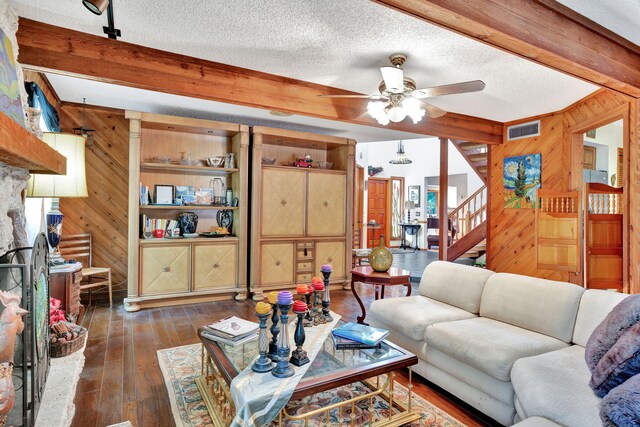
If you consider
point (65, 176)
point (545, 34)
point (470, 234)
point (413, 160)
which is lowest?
point (470, 234)

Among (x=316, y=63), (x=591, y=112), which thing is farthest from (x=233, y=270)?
(x=591, y=112)

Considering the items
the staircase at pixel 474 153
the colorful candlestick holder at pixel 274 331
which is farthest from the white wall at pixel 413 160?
the colorful candlestick holder at pixel 274 331

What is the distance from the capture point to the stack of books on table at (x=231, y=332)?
6.86 feet

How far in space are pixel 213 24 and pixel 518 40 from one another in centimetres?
195

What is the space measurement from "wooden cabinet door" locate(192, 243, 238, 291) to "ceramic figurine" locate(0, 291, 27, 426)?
A: 10.6ft

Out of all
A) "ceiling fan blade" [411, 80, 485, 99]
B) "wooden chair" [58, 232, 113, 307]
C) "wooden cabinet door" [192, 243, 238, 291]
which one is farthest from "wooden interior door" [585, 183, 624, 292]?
"wooden chair" [58, 232, 113, 307]

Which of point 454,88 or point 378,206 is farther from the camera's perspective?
point 378,206

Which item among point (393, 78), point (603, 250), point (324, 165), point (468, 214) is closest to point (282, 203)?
point (324, 165)

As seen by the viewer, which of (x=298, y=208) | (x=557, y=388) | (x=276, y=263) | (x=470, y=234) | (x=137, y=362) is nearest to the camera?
(x=557, y=388)

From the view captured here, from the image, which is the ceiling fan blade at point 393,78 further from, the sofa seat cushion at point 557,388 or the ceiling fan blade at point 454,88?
the sofa seat cushion at point 557,388

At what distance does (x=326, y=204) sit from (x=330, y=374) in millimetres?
3516

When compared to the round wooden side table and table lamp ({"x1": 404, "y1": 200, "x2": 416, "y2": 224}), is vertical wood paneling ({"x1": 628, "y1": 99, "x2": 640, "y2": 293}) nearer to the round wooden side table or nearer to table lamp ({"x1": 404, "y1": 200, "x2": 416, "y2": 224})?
the round wooden side table

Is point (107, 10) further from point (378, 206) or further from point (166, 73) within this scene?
point (378, 206)

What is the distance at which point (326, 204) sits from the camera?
5125mm
